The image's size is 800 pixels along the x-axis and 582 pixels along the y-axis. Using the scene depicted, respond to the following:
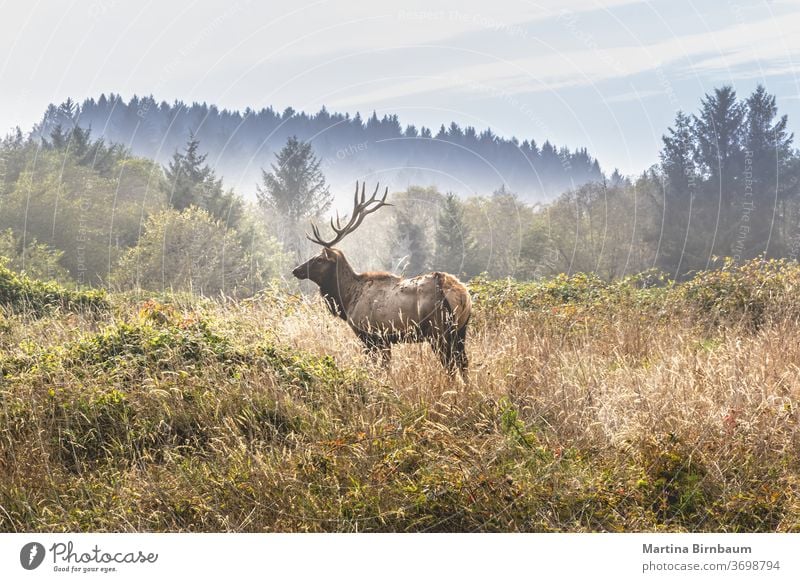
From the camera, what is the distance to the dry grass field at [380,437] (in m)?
6.14

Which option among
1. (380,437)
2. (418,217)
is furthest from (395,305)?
(418,217)

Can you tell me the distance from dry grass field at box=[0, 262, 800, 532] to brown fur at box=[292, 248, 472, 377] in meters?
0.22

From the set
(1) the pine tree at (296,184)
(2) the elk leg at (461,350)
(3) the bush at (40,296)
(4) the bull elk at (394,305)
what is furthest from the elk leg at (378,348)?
(1) the pine tree at (296,184)

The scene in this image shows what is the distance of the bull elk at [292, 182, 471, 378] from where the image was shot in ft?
30.1

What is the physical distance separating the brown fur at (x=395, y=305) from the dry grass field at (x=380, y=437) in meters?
0.22

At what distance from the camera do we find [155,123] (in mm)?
52219

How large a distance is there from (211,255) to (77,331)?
842 inches

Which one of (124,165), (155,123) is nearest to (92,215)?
(124,165)

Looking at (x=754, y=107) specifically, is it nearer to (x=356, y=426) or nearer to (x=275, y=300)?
(x=275, y=300)

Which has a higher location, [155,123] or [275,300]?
[155,123]

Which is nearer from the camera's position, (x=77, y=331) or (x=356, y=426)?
(x=356, y=426)

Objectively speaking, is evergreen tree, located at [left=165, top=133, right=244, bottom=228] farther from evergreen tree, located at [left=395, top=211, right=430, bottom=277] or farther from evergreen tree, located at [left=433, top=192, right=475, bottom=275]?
evergreen tree, located at [left=433, top=192, right=475, bottom=275]

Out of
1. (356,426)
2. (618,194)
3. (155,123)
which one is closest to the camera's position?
(356,426)

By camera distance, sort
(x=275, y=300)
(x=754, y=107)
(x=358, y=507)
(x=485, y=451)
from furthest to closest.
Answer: (x=754, y=107) < (x=275, y=300) < (x=485, y=451) < (x=358, y=507)
